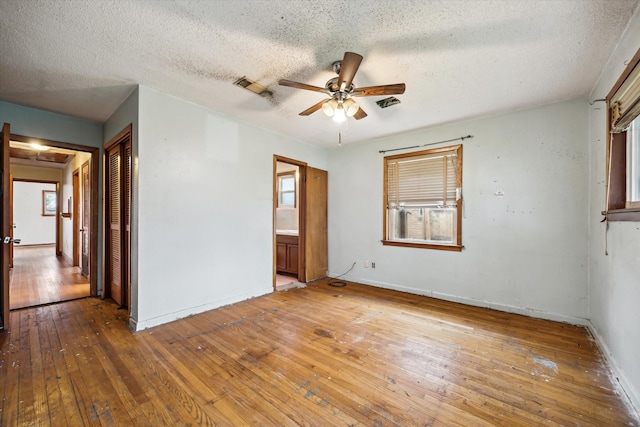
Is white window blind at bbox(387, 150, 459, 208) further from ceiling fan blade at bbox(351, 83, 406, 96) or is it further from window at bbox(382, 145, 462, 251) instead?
ceiling fan blade at bbox(351, 83, 406, 96)

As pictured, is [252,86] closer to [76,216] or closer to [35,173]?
[76,216]

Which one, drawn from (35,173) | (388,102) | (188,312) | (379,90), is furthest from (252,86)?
(35,173)

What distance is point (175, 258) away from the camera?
119 inches

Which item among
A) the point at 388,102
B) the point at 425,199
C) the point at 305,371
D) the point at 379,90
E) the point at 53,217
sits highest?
the point at 388,102

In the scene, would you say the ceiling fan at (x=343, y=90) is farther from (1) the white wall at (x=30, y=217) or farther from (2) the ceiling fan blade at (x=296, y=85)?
(1) the white wall at (x=30, y=217)

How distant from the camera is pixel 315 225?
493cm

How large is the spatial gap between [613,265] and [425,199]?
2.13 m

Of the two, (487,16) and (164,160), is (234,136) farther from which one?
(487,16)

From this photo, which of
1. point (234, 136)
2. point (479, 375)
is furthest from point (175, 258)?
point (479, 375)

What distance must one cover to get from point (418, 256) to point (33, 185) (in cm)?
1278

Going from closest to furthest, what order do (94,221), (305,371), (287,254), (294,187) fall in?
(305,371) < (94,221) < (287,254) < (294,187)

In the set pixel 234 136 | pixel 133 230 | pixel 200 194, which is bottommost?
pixel 133 230

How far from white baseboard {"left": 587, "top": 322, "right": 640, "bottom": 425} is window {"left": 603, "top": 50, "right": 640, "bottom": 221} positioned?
1122 mm

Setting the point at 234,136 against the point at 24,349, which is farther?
the point at 234,136
